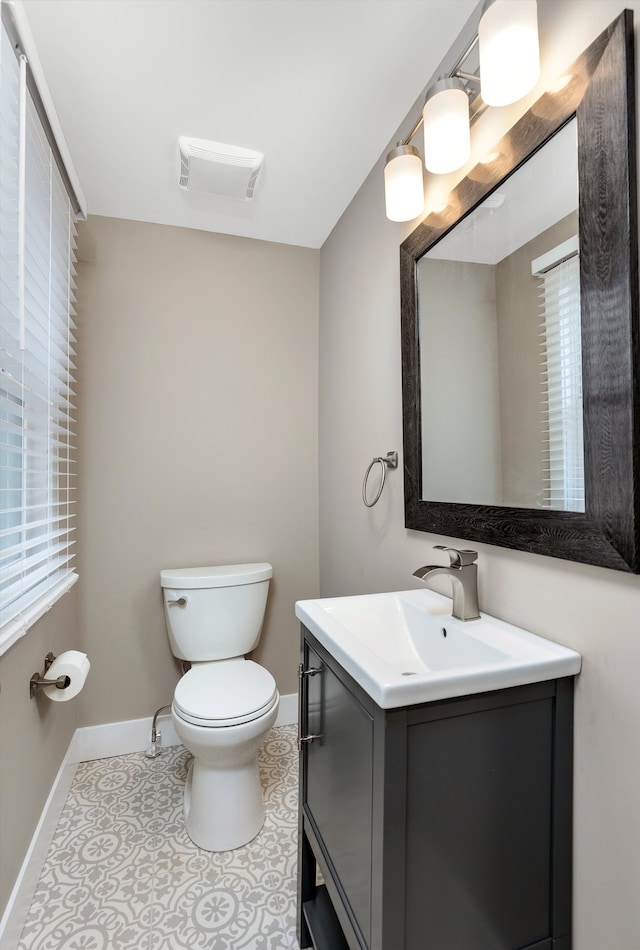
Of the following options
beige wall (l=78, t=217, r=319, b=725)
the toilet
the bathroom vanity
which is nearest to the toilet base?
the toilet

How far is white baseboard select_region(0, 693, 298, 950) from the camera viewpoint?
1231 mm

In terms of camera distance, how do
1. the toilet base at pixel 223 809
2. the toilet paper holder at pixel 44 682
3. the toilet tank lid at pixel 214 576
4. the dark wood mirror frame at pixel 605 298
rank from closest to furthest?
the dark wood mirror frame at pixel 605 298, the toilet paper holder at pixel 44 682, the toilet base at pixel 223 809, the toilet tank lid at pixel 214 576

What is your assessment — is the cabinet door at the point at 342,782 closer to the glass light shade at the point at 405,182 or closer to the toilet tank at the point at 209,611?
the toilet tank at the point at 209,611

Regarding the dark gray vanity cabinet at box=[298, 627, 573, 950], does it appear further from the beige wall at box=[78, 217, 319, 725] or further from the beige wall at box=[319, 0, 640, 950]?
the beige wall at box=[78, 217, 319, 725]

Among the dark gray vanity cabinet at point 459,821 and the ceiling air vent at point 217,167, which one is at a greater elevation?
the ceiling air vent at point 217,167

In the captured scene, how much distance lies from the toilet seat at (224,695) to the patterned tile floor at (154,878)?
0.44 metres

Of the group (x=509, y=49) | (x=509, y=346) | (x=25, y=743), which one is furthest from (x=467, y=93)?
(x=25, y=743)

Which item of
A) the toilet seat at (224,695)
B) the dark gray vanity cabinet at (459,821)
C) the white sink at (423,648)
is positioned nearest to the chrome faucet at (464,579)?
the white sink at (423,648)

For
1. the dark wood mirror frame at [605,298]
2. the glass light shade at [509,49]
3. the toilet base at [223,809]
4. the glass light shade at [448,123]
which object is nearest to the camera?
the dark wood mirror frame at [605,298]

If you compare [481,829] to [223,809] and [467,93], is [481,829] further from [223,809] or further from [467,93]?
[467,93]

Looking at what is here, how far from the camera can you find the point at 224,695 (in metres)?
1.61

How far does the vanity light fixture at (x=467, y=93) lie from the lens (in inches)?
35.1

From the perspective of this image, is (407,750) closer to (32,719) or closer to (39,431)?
(32,719)

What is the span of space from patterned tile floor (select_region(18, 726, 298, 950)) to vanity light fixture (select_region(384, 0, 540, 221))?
1963 millimetres
